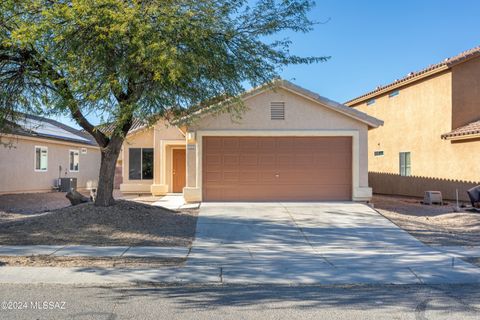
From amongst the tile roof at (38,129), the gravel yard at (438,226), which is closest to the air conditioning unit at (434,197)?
the gravel yard at (438,226)

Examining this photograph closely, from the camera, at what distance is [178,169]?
22.6 m

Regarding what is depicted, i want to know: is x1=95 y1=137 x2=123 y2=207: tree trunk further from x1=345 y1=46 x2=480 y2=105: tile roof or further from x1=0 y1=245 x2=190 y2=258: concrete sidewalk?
x1=345 y1=46 x2=480 y2=105: tile roof

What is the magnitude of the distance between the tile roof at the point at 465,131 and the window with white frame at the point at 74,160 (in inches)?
831

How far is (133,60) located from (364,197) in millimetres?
10380

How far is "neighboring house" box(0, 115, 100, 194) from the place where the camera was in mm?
21656

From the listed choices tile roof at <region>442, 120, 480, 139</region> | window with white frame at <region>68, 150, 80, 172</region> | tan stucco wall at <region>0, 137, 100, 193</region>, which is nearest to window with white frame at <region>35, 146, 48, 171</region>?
tan stucco wall at <region>0, 137, 100, 193</region>

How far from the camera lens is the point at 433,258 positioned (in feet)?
31.0

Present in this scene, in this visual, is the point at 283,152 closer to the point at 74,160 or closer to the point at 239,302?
the point at 239,302

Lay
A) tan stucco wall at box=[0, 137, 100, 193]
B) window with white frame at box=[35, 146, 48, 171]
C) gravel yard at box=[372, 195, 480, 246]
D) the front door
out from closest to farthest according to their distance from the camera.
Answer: gravel yard at box=[372, 195, 480, 246] < tan stucco wall at box=[0, 137, 100, 193] < the front door < window with white frame at box=[35, 146, 48, 171]

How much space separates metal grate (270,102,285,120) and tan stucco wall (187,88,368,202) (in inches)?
4.5

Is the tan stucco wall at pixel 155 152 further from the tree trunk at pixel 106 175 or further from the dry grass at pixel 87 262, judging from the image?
the dry grass at pixel 87 262

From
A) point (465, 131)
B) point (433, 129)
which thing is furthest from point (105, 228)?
point (433, 129)

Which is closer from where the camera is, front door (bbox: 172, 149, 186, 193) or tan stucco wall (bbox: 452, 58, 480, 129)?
tan stucco wall (bbox: 452, 58, 480, 129)

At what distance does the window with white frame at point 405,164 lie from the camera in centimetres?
2341
